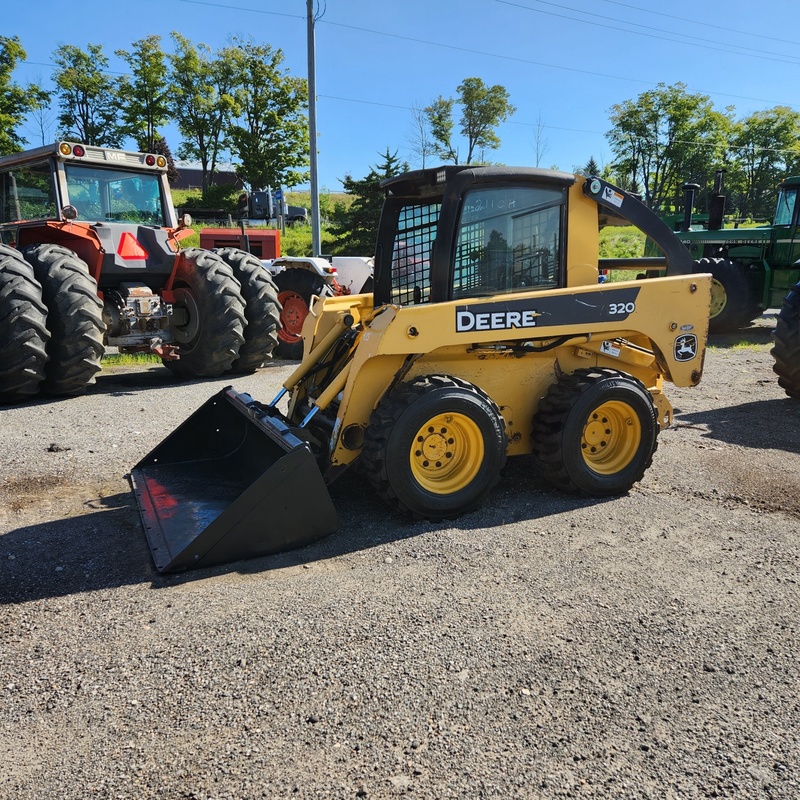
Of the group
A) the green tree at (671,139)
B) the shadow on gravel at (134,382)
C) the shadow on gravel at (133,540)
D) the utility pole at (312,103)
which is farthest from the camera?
the green tree at (671,139)

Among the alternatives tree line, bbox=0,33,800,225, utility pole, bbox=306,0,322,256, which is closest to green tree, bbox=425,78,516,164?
tree line, bbox=0,33,800,225

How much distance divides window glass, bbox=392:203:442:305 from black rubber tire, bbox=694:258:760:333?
28.4 feet

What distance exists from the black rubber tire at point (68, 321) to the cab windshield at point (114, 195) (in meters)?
1.21

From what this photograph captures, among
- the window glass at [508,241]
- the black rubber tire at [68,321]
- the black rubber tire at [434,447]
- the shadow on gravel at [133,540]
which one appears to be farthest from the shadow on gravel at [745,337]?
the black rubber tire at [68,321]

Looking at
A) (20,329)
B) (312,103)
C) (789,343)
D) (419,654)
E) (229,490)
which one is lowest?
(419,654)

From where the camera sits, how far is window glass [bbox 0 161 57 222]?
8.02 meters

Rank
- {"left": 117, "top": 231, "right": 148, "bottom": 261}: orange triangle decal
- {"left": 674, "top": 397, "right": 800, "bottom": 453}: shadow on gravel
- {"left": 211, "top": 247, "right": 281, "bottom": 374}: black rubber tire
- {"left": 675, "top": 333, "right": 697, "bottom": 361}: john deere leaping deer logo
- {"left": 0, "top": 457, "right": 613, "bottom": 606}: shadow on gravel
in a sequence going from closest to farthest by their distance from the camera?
1. {"left": 0, "top": 457, "right": 613, "bottom": 606}: shadow on gravel
2. {"left": 675, "top": 333, "right": 697, "bottom": 361}: john deere leaping deer logo
3. {"left": 674, "top": 397, "right": 800, "bottom": 453}: shadow on gravel
4. {"left": 117, "top": 231, "right": 148, "bottom": 261}: orange triangle decal
5. {"left": 211, "top": 247, "right": 281, "bottom": 374}: black rubber tire

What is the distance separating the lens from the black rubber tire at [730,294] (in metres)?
11.9

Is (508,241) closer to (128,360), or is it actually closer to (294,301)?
(294,301)

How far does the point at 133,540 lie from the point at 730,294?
11.1 meters

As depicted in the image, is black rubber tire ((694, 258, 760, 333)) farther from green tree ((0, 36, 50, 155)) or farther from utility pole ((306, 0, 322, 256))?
green tree ((0, 36, 50, 155))

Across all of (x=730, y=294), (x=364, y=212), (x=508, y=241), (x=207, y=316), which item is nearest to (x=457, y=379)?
(x=508, y=241)

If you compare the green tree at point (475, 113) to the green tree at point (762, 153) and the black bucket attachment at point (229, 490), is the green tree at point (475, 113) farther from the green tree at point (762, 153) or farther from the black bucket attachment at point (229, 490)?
the black bucket attachment at point (229, 490)

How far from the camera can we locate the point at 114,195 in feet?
27.6
